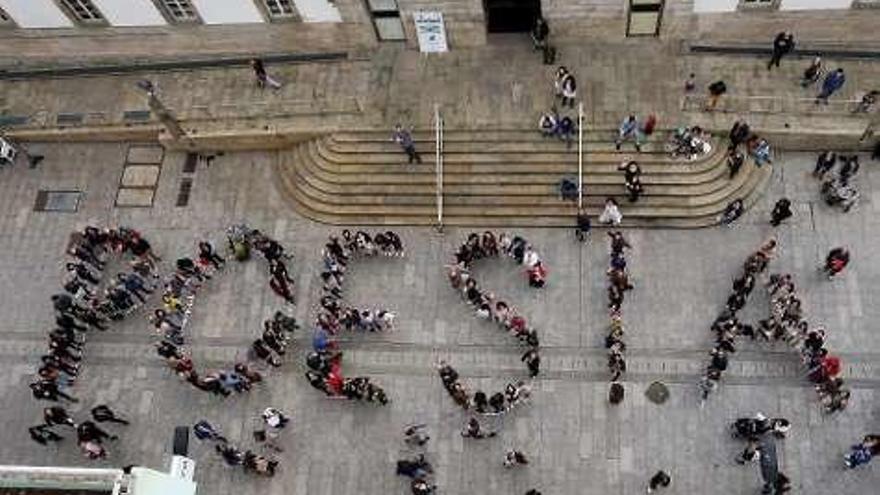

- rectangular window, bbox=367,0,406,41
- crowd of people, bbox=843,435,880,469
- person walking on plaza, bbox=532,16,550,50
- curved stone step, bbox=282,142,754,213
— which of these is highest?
rectangular window, bbox=367,0,406,41

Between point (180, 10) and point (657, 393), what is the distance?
23129 millimetres

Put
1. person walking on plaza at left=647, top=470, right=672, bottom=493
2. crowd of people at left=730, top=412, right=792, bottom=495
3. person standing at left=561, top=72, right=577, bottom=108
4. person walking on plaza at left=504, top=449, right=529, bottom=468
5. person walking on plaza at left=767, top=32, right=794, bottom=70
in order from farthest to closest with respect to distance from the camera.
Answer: person standing at left=561, top=72, right=577, bottom=108 → person walking on plaza at left=767, top=32, right=794, bottom=70 → person walking on plaza at left=504, top=449, right=529, bottom=468 → crowd of people at left=730, top=412, right=792, bottom=495 → person walking on plaza at left=647, top=470, right=672, bottom=493

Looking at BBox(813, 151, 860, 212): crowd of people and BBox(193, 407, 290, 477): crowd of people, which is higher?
BBox(813, 151, 860, 212): crowd of people

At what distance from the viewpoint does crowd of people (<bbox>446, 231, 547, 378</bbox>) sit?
35594 millimetres

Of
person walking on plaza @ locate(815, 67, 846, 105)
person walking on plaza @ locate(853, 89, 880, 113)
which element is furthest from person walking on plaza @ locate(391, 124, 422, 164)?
person walking on plaza @ locate(853, 89, 880, 113)

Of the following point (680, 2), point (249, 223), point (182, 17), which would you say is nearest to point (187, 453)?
point (249, 223)

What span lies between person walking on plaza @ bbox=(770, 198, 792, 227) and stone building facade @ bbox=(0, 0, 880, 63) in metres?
6.97

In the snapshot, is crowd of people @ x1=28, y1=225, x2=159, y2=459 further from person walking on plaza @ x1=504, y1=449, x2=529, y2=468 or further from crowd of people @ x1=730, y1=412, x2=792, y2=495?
crowd of people @ x1=730, y1=412, x2=792, y2=495

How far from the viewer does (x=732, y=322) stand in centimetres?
3438

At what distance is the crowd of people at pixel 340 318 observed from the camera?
35.1 m

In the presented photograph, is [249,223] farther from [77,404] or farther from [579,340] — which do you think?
[579,340]

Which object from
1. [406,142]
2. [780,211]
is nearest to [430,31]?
[406,142]

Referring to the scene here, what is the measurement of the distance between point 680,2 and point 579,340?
1282 centimetres

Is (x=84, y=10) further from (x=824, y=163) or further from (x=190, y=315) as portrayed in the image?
(x=824, y=163)
